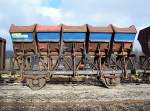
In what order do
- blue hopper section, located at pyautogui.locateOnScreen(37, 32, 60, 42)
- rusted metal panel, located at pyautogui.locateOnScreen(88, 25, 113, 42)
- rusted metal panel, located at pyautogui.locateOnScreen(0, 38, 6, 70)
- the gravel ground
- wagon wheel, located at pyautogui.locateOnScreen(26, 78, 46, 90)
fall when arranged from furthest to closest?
rusted metal panel, located at pyautogui.locateOnScreen(0, 38, 6, 70) → rusted metal panel, located at pyautogui.locateOnScreen(88, 25, 113, 42) → blue hopper section, located at pyautogui.locateOnScreen(37, 32, 60, 42) → wagon wheel, located at pyautogui.locateOnScreen(26, 78, 46, 90) → the gravel ground

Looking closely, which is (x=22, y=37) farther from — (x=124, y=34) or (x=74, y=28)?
(x=124, y=34)

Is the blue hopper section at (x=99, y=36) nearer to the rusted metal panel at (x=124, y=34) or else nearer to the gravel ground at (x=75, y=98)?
the rusted metal panel at (x=124, y=34)

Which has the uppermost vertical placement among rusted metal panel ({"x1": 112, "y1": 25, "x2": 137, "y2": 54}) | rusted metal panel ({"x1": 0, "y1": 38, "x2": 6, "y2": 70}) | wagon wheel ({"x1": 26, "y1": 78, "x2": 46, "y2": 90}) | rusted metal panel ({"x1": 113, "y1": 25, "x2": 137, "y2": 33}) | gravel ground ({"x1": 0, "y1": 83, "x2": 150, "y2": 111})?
rusted metal panel ({"x1": 113, "y1": 25, "x2": 137, "y2": 33})

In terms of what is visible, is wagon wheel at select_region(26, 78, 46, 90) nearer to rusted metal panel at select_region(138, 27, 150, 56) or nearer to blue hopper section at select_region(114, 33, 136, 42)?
blue hopper section at select_region(114, 33, 136, 42)

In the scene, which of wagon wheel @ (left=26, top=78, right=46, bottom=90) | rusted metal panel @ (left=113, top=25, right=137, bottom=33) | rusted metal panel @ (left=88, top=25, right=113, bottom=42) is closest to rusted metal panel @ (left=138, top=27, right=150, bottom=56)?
rusted metal panel @ (left=113, top=25, right=137, bottom=33)

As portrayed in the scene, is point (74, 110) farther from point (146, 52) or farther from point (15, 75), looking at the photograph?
point (146, 52)

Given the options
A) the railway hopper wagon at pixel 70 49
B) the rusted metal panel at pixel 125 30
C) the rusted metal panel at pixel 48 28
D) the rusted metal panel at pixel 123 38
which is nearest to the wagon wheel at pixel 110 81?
the railway hopper wagon at pixel 70 49

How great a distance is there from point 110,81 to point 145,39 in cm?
525

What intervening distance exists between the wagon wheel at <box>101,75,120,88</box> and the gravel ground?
0.90 ft

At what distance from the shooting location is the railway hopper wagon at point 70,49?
679 inches

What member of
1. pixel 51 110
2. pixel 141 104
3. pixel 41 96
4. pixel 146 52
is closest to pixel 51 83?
pixel 41 96

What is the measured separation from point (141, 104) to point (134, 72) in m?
3.62

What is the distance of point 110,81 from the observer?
16.8 m

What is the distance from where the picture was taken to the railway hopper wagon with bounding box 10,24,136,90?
17.2 m
